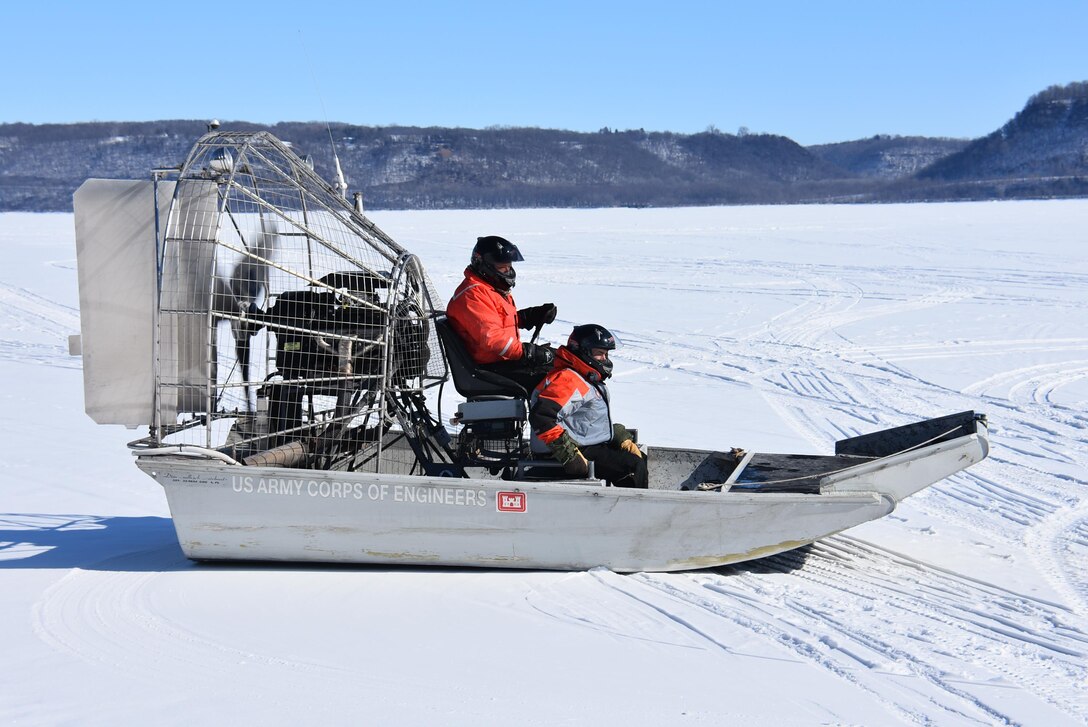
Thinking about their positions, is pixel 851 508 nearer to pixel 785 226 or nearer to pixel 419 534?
pixel 419 534

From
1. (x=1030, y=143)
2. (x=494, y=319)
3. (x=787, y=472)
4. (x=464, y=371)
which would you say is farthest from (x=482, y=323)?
(x=1030, y=143)

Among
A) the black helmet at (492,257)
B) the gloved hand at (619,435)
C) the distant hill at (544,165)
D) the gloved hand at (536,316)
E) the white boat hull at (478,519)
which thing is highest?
the distant hill at (544,165)

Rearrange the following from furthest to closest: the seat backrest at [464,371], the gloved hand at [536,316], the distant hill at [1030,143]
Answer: the distant hill at [1030,143]
the gloved hand at [536,316]
the seat backrest at [464,371]

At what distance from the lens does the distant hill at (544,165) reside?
7788 cm

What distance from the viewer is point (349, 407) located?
235 inches

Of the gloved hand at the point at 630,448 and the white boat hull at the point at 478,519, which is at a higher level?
the gloved hand at the point at 630,448

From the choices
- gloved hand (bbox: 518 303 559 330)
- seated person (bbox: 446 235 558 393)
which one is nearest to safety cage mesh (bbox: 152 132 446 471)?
seated person (bbox: 446 235 558 393)

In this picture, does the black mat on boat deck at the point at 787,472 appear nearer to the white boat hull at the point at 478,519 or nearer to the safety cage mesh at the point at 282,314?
the white boat hull at the point at 478,519

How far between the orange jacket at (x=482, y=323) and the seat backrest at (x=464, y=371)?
0.04m

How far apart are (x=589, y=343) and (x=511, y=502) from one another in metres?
0.96

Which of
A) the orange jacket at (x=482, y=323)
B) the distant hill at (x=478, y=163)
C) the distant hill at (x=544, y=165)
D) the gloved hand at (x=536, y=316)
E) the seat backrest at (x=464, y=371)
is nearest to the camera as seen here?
the orange jacket at (x=482, y=323)

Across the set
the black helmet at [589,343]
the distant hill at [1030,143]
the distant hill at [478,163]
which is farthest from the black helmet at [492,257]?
the distant hill at [1030,143]

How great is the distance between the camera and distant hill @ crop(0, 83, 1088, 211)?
77875 mm

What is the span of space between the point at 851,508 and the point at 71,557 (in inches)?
172
